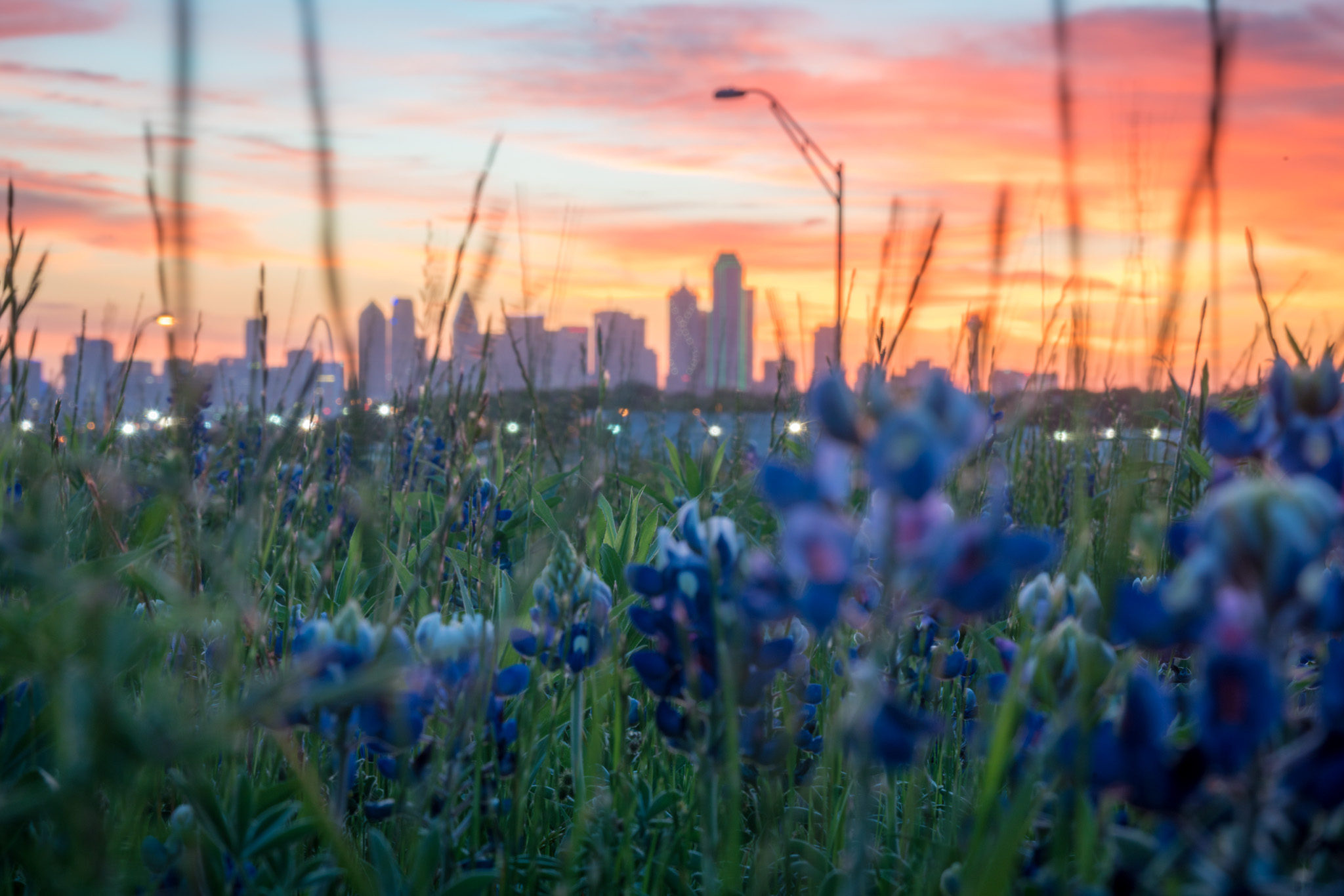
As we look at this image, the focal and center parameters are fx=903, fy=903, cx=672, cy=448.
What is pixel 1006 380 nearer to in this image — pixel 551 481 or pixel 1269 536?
pixel 551 481

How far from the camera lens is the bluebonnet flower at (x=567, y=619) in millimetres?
1396

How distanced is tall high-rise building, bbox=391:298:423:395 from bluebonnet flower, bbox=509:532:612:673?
0.93 meters

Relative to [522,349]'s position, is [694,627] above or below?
below

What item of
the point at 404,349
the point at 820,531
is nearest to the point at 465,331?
the point at 404,349

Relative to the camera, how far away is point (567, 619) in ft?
4.61

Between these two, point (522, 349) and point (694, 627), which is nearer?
point (694, 627)

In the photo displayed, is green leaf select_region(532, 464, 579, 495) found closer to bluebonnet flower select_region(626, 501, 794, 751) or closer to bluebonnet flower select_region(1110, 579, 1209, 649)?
bluebonnet flower select_region(626, 501, 794, 751)

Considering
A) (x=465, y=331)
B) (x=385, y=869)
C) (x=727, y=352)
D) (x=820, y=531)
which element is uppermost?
(x=727, y=352)

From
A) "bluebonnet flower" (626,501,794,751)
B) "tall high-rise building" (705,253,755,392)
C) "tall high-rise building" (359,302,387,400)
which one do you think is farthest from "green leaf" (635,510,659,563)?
"tall high-rise building" (705,253,755,392)

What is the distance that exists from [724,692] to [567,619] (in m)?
0.46

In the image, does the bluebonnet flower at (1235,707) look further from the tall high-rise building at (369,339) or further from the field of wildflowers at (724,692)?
the tall high-rise building at (369,339)

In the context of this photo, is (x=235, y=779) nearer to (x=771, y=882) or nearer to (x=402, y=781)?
(x=402, y=781)

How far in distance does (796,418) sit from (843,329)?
446 millimetres

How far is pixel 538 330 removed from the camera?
14.9 ft
